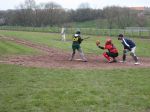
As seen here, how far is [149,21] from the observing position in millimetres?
75500

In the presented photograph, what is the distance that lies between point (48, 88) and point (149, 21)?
223ft

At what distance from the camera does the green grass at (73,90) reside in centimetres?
823

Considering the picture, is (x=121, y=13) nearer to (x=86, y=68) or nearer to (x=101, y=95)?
(x=86, y=68)

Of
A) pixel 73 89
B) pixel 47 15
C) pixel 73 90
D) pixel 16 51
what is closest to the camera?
pixel 73 90

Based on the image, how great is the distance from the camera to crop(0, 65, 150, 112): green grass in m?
8.23

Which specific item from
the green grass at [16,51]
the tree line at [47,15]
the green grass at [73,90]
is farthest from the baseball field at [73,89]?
the tree line at [47,15]

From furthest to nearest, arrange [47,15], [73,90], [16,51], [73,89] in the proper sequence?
[47,15] < [16,51] < [73,89] < [73,90]

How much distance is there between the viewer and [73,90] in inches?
392

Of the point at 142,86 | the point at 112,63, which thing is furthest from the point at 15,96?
the point at 112,63

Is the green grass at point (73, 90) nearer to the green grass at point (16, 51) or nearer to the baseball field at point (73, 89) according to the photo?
the baseball field at point (73, 89)

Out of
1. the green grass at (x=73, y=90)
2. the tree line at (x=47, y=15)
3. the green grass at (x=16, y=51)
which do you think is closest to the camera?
the green grass at (x=73, y=90)

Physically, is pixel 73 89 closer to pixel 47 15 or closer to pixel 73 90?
pixel 73 90

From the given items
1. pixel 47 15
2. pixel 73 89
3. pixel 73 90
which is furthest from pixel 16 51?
pixel 47 15

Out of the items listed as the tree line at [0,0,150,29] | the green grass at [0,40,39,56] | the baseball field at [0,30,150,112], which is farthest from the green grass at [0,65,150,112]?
the tree line at [0,0,150,29]
